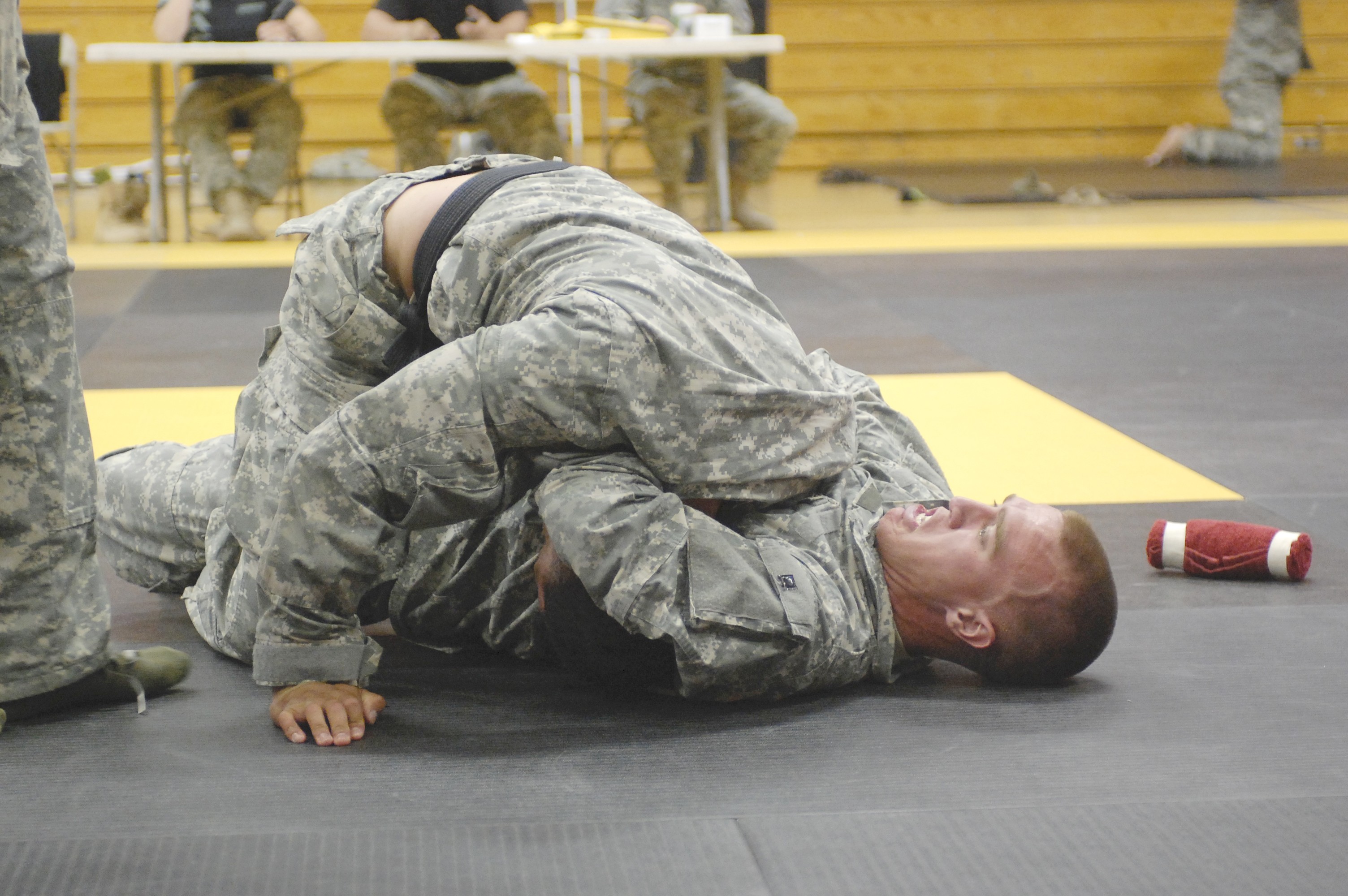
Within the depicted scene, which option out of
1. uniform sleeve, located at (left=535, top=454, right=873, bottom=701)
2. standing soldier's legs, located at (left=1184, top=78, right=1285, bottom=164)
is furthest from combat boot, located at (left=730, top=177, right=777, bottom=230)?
uniform sleeve, located at (left=535, top=454, right=873, bottom=701)

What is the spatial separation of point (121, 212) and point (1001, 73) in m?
7.79

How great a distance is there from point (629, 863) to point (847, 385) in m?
1.11

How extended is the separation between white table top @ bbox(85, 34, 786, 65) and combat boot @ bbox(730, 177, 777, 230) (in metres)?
1.00

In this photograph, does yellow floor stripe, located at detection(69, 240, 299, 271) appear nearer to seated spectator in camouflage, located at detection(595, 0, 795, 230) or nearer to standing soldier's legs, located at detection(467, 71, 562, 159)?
standing soldier's legs, located at detection(467, 71, 562, 159)

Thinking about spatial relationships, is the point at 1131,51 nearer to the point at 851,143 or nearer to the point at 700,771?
the point at 851,143

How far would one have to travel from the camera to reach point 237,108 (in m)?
7.01

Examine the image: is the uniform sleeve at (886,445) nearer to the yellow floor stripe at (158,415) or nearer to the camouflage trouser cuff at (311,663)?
the camouflage trouser cuff at (311,663)

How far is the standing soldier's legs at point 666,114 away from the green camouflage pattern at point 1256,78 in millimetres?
5465

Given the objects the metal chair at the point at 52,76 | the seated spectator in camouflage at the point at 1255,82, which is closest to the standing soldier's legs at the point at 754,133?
the metal chair at the point at 52,76

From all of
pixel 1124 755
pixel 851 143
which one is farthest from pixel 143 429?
pixel 851 143

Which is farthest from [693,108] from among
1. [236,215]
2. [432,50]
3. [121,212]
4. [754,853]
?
[754,853]

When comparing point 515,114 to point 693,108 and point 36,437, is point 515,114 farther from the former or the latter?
point 36,437

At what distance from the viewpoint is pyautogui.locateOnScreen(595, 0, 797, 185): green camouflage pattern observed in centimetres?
733

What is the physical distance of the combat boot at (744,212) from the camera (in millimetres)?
7535
